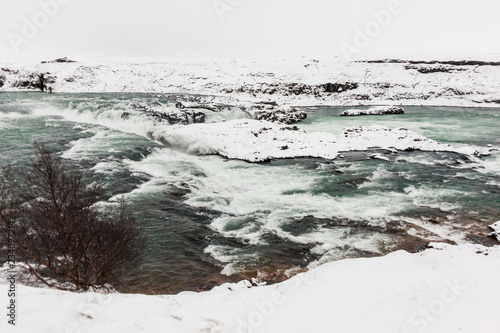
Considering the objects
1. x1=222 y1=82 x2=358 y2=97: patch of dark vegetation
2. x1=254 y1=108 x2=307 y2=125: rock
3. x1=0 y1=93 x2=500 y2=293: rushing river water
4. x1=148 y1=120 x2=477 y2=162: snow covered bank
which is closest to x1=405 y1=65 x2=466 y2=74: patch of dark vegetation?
x1=222 y1=82 x2=358 y2=97: patch of dark vegetation

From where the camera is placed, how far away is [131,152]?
71.7 ft

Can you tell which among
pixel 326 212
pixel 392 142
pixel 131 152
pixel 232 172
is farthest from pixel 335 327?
pixel 392 142

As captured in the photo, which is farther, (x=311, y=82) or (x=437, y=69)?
(x=311, y=82)

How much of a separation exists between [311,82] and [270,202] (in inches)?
2846

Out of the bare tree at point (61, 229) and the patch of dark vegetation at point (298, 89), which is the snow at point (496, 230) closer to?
the bare tree at point (61, 229)

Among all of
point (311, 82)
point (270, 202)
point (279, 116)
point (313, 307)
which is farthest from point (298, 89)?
point (313, 307)

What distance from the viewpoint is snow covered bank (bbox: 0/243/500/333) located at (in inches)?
156

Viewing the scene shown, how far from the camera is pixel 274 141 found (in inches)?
1012

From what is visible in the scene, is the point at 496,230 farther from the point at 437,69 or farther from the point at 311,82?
the point at 437,69

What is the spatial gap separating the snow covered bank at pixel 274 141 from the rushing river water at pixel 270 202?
1.25 m

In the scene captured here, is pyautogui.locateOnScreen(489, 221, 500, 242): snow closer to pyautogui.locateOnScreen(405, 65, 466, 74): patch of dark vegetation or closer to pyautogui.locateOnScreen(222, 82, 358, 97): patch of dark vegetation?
pyautogui.locateOnScreen(222, 82, 358, 97): patch of dark vegetation

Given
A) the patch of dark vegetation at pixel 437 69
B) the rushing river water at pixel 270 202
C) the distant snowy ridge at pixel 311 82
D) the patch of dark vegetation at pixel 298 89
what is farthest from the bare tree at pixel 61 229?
the patch of dark vegetation at pixel 437 69

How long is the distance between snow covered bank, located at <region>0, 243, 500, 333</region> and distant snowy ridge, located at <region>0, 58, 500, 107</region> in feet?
196

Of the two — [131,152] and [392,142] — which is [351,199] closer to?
[392,142]
